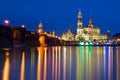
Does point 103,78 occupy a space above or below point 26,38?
below

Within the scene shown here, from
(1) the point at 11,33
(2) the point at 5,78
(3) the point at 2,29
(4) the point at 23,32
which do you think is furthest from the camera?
(4) the point at 23,32

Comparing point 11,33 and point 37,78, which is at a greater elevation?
point 11,33

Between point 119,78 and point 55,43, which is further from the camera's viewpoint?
point 55,43

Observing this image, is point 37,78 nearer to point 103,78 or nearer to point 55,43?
point 103,78

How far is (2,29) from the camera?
2768 inches

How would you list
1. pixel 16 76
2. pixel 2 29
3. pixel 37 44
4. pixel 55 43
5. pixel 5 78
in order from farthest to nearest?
pixel 55 43, pixel 37 44, pixel 2 29, pixel 16 76, pixel 5 78

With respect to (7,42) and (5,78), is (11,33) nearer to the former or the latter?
(7,42)

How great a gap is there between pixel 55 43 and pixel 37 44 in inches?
1176

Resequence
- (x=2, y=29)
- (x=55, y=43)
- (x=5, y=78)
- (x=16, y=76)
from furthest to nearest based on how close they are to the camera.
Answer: (x=55, y=43)
(x=2, y=29)
(x=16, y=76)
(x=5, y=78)

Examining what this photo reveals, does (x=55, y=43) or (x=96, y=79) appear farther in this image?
(x=55, y=43)

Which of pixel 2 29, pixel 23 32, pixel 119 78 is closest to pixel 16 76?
pixel 119 78

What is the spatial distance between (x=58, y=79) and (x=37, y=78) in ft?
4.64

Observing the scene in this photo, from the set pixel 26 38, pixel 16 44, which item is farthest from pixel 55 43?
pixel 16 44

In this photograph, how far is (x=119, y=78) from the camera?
22312mm
